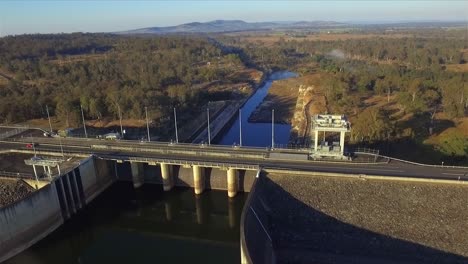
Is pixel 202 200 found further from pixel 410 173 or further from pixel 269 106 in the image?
pixel 269 106

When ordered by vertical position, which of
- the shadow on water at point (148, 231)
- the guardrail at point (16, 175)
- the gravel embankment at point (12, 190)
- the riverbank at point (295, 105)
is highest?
the guardrail at point (16, 175)

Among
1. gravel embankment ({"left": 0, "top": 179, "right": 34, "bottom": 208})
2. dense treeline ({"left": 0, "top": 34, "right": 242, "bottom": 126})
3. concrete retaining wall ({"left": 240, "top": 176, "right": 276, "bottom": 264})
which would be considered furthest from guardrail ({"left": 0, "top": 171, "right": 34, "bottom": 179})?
concrete retaining wall ({"left": 240, "top": 176, "right": 276, "bottom": 264})

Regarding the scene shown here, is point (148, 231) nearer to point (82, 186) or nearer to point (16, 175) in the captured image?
point (82, 186)

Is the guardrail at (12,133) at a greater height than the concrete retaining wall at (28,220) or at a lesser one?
greater

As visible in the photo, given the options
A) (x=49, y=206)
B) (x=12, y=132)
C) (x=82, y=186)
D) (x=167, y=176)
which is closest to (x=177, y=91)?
(x=12, y=132)

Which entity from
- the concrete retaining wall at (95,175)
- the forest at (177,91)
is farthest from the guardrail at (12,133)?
the concrete retaining wall at (95,175)

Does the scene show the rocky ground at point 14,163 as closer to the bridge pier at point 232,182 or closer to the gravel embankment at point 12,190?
the gravel embankment at point 12,190

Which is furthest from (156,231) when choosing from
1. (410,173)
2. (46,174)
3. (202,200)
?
(410,173)
